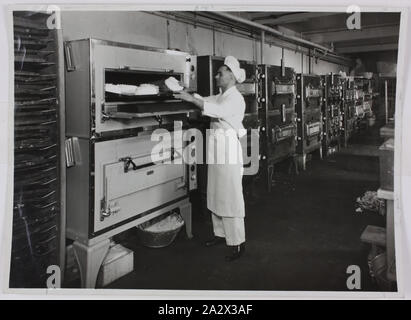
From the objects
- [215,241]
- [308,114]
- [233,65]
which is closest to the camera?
[233,65]

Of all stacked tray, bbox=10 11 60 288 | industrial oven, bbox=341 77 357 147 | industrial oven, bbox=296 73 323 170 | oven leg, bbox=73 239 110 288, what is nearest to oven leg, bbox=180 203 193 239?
oven leg, bbox=73 239 110 288

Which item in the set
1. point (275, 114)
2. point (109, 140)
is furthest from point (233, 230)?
point (275, 114)

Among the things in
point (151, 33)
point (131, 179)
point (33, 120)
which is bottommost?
point (131, 179)

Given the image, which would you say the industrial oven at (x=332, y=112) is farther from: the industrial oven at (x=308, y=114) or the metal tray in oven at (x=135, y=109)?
the metal tray in oven at (x=135, y=109)

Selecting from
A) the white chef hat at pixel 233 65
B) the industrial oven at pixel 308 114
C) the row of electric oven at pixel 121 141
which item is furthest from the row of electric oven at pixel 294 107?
the row of electric oven at pixel 121 141

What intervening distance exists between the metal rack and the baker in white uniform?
1.02 metres

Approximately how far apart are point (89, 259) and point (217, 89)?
169cm

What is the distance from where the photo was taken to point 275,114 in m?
4.07

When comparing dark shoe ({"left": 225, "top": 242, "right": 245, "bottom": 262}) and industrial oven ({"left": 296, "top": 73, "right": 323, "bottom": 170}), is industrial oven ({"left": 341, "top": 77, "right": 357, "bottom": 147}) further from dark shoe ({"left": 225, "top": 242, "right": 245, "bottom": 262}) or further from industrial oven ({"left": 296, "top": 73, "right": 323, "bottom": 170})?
dark shoe ({"left": 225, "top": 242, "right": 245, "bottom": 262})

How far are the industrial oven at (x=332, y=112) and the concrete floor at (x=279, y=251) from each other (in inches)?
75.3

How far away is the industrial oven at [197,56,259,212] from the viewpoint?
2883 millimetres

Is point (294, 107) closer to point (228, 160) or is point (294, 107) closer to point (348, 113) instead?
point (348, 113)

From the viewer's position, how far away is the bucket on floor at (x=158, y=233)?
2465 millimetres
